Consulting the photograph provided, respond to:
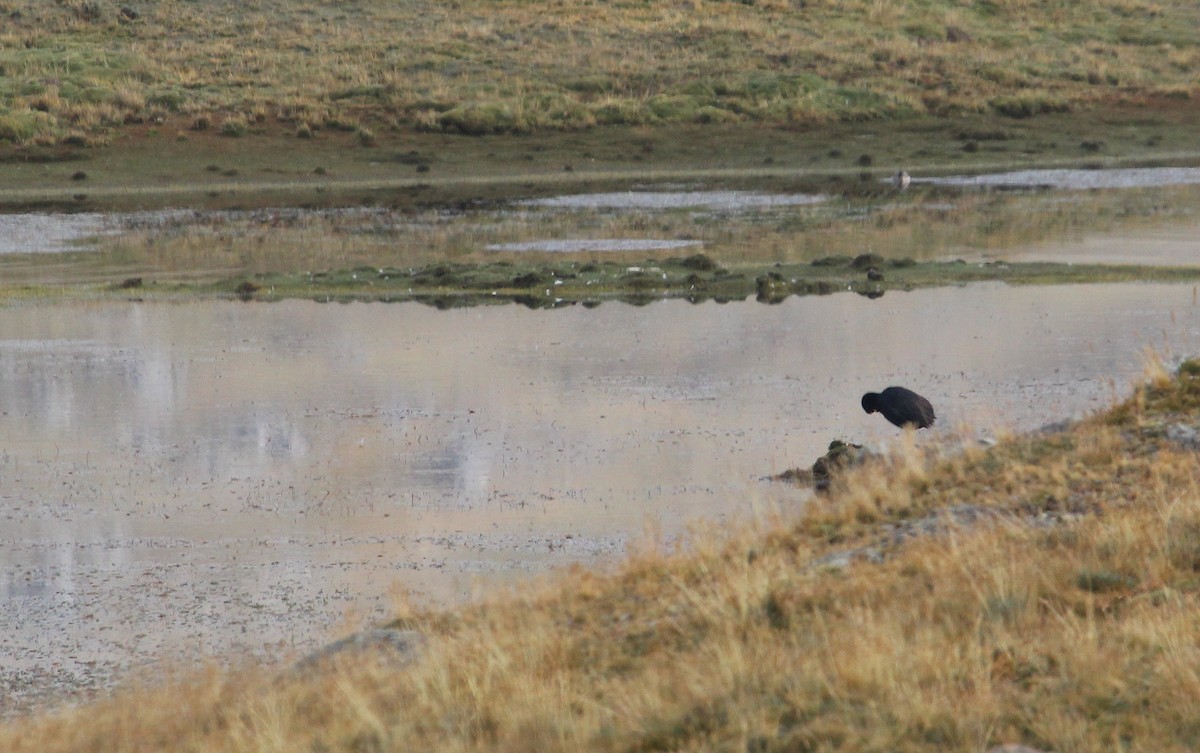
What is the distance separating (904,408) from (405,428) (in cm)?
420

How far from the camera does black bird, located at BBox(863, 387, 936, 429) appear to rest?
13.6 m

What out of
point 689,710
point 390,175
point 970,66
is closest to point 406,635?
point 689,710

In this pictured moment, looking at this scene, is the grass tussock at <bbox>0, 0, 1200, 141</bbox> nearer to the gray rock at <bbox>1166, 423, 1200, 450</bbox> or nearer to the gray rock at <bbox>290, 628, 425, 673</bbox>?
the gray rock at <bbox>1166, 423, 1200, 450</bbox>

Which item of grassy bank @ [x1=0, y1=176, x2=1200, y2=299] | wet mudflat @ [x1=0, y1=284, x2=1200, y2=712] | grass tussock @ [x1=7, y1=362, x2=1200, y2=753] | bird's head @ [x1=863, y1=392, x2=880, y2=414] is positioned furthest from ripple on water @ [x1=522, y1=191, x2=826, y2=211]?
grass tussock @ [x1=7, y1=362, x2=1200, y2=753]

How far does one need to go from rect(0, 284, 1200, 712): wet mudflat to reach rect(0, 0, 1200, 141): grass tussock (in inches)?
1020

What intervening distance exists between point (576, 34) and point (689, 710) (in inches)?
2238

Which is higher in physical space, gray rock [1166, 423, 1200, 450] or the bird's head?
gray rock [1166, 423, 1200, 450]

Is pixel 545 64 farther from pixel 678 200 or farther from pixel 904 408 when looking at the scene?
pixel 904 408

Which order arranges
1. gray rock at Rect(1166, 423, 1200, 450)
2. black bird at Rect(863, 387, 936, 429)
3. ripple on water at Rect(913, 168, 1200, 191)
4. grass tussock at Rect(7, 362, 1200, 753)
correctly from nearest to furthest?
grass tussock at Rect(7, 362, 1200, 753)
gray rock at Rect(1166, 423, 1200, 450)
black bird at Rect(863, 387, 936, 429)
ripple on water at Rect(913, 168, 1200, 191)

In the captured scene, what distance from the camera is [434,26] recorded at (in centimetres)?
6225

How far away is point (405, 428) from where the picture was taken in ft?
47.9

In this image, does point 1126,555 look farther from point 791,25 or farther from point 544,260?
point 791,25

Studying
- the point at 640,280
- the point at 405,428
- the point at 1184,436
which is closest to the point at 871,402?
the point at 1184,436

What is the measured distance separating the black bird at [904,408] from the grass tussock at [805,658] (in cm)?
375
